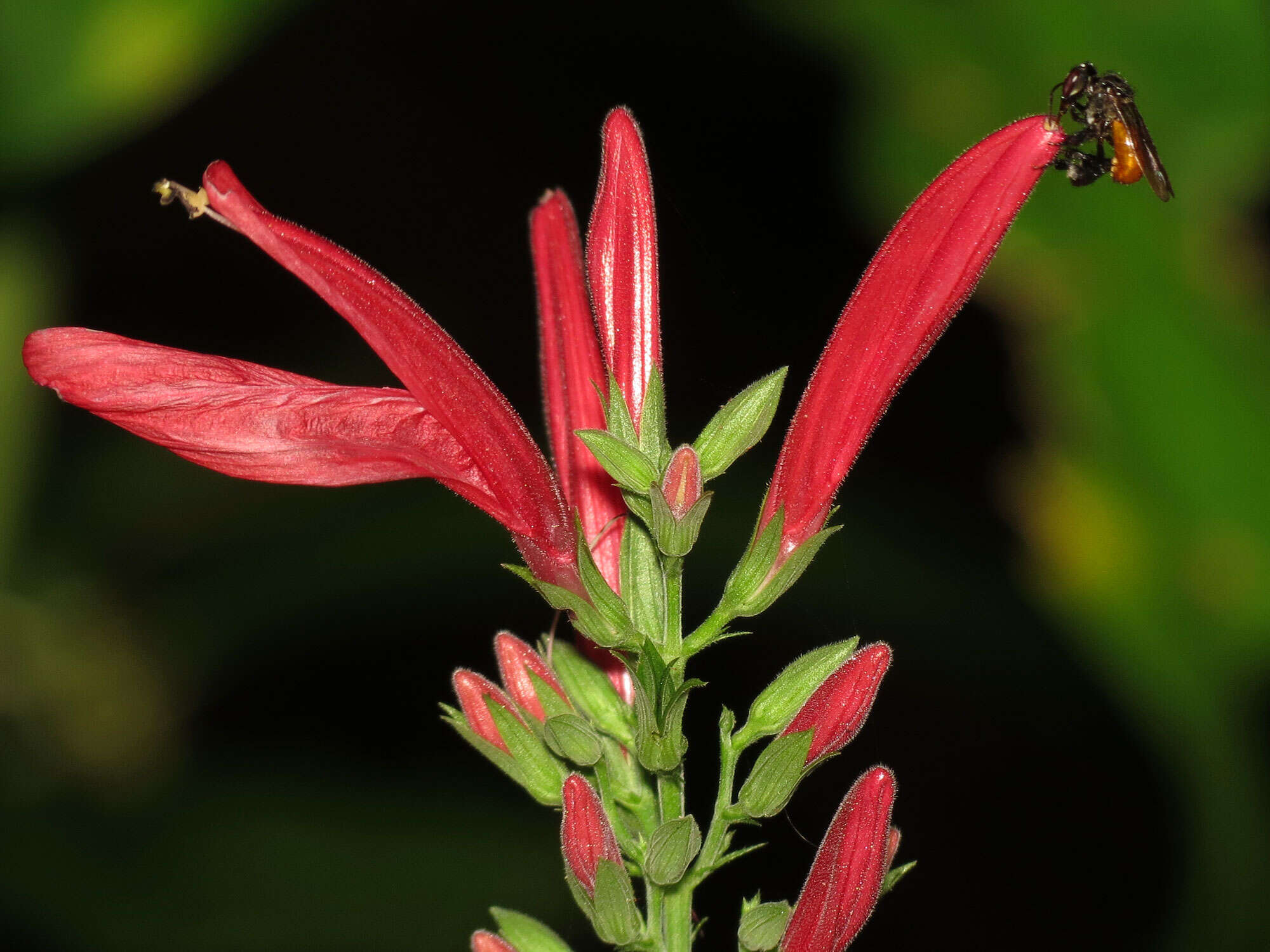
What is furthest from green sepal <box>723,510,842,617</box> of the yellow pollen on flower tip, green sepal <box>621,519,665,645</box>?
the yellow pollen on flower tip

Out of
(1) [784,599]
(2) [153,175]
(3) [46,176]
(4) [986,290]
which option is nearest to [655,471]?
(4) [986,290]

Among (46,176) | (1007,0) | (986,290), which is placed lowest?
(986,290)

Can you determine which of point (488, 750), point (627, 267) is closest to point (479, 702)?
point (488, 750)

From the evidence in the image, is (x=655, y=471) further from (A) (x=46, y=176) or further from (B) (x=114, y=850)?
(B) (x=114, y=850)

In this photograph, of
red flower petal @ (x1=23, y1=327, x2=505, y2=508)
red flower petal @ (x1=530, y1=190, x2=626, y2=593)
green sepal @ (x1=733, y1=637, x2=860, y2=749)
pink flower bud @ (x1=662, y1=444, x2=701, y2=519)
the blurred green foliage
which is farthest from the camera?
the blurred green foliage

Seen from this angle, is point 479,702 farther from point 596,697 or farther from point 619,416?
point 619,416

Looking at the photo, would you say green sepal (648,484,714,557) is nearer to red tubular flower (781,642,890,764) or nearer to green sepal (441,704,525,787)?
red tubular flower (781,642,890,764)
